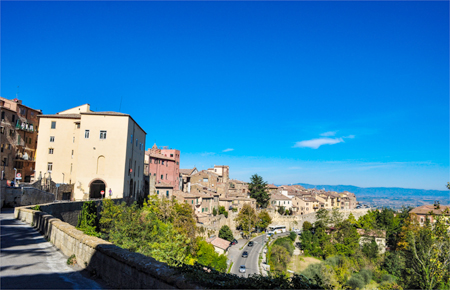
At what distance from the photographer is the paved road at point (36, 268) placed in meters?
7.03

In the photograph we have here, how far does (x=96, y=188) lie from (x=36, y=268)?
1167 inches

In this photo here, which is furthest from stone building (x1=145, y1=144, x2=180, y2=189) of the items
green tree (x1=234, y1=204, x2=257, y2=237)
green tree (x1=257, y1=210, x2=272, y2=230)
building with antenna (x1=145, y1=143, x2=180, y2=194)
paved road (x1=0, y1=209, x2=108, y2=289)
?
paved road (x1=0, y1=209, x2=108, y2=289)

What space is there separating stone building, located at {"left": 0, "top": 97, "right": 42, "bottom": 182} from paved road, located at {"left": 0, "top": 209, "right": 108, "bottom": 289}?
1326 inches

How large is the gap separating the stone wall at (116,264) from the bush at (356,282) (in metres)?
46.8

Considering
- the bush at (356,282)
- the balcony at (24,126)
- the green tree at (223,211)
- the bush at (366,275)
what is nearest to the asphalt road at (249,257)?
the green tree at (223,211)

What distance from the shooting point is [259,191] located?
88.4 m

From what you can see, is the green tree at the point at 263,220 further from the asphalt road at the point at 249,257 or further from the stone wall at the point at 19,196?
the stone wall at the point at 19,196

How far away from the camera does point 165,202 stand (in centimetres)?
3647

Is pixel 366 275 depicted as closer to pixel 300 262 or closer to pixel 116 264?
pixel 300 262

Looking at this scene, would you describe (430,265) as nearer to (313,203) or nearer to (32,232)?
(32,232)

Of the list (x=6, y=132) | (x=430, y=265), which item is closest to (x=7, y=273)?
(x=430, y=265)

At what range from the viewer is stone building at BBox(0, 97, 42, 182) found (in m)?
39.8

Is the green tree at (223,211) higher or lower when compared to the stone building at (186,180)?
lower

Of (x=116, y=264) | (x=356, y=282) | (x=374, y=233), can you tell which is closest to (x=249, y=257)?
(x=356, y=282)
